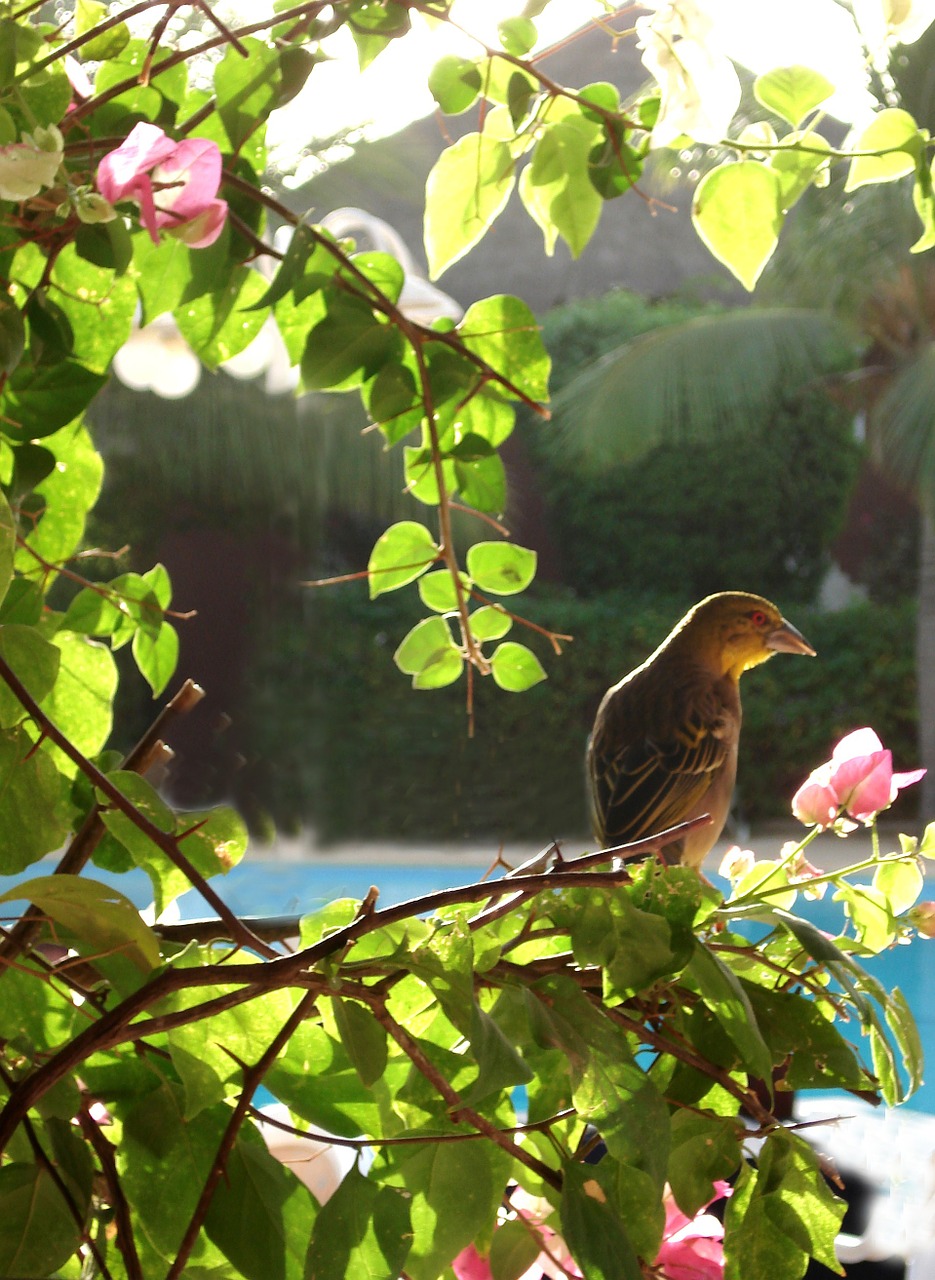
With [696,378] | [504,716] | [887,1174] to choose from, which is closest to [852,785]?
[887,1174]

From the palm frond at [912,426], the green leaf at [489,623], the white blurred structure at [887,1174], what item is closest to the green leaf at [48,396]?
the green leaf at [489,623]

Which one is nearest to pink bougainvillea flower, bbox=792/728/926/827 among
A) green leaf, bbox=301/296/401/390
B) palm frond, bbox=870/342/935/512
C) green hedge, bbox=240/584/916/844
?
green leaf, bbox=301/296/401/390

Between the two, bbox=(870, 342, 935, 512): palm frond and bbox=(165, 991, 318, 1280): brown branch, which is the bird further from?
bbox=(870, 342, 935, 512): palm frond

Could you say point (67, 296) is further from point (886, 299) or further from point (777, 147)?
point (886, 299)

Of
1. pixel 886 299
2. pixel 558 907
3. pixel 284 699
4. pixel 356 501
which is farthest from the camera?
pixel 356 501

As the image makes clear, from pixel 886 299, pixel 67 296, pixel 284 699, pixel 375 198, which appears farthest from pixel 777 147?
pixel 375 198

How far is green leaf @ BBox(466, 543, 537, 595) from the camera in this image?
0.29 metres

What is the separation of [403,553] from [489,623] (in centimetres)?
3

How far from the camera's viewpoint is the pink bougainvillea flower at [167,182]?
17 centimetres

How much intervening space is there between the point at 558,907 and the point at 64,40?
7.4 inches

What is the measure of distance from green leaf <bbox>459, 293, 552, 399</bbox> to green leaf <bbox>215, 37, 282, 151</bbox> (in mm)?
59

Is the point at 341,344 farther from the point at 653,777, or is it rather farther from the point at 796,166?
the point at 653,777

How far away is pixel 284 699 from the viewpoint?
13.0 ft

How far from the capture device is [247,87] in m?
0.22
